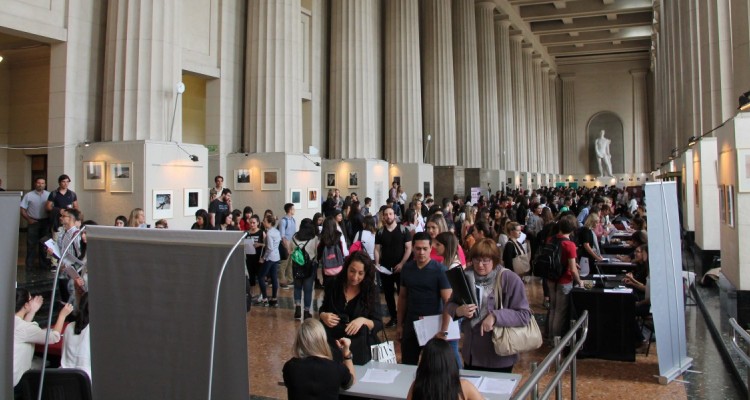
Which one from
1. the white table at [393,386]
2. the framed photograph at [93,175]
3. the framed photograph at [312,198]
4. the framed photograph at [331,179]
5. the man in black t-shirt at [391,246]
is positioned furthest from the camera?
the framed photograph at [331,179]

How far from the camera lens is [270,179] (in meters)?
15.1

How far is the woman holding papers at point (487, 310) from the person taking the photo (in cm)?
414

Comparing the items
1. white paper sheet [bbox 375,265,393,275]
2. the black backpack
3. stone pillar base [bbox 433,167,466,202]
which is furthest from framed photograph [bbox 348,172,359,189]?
the black backpack

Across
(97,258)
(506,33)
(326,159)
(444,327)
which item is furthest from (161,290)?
(506,33)

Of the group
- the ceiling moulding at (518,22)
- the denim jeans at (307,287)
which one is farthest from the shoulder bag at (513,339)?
the ceiling moulding at (518,22)

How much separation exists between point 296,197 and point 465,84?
1709cm

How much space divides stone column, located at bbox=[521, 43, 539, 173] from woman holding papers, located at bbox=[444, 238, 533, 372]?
4240 centimetres

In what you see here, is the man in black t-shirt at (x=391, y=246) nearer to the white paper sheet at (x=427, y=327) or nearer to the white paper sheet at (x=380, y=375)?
the white paper sheet at (x=427, y=327)

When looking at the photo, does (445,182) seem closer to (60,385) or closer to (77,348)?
(77,348)

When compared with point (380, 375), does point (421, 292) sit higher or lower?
higher

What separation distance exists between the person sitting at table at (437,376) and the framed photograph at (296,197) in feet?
41.8

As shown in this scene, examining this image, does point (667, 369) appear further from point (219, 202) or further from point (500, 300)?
point (219, 202)

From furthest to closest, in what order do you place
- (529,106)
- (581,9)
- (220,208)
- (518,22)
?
(529,106)
(518,22)
(581,9)
(220,208)

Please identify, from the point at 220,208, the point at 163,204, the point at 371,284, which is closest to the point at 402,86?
the point at 220,208
